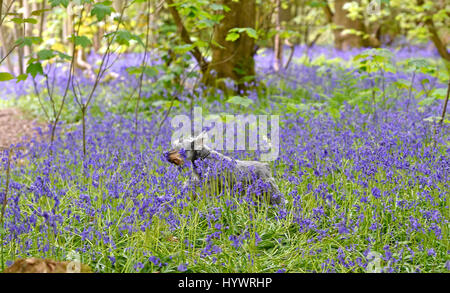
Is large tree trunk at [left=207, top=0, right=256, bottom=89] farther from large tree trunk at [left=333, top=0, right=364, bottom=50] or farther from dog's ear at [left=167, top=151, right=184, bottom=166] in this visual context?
large tree trunk at [left=333, top=0, right=364, bottom=50]

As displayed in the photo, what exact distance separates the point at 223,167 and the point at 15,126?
241 inches

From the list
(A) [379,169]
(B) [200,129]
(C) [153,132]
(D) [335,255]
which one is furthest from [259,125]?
(D) [335,255]

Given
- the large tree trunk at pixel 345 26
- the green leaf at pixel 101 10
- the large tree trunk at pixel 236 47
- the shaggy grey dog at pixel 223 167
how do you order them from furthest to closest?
1. the large tree trunk at pixel 345 26
2. the large tree trunk at pixel 236 47
3. the green leaf at pixel 101 10
4. the shaggy grey dog at pixel 223 167

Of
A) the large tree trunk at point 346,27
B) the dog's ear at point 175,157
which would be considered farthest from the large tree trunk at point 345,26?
the dog's ear at point 175,157

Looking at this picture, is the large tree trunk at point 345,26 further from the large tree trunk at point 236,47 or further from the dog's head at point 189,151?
the dog's head at point 189,151

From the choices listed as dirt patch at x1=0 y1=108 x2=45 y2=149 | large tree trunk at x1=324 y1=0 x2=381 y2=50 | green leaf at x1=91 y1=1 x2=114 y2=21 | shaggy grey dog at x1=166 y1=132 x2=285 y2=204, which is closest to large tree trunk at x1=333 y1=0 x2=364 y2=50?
large tree trunk at x1=324 y1=0 x2=381 y2=50

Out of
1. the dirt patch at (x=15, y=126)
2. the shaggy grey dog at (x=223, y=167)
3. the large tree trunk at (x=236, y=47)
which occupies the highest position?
the large tree trunk at (x=236, y=47)

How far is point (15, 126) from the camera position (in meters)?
8.14

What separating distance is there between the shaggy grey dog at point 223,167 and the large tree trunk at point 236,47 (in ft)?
13.1

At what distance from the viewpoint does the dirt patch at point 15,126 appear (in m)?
7.40

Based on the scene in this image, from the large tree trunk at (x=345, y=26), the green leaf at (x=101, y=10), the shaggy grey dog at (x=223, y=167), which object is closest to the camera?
the shaggy grey dog at (x=223, y=167)

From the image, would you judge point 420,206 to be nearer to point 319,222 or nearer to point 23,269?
point 319,222

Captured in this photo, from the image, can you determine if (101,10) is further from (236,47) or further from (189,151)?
(236,47)
